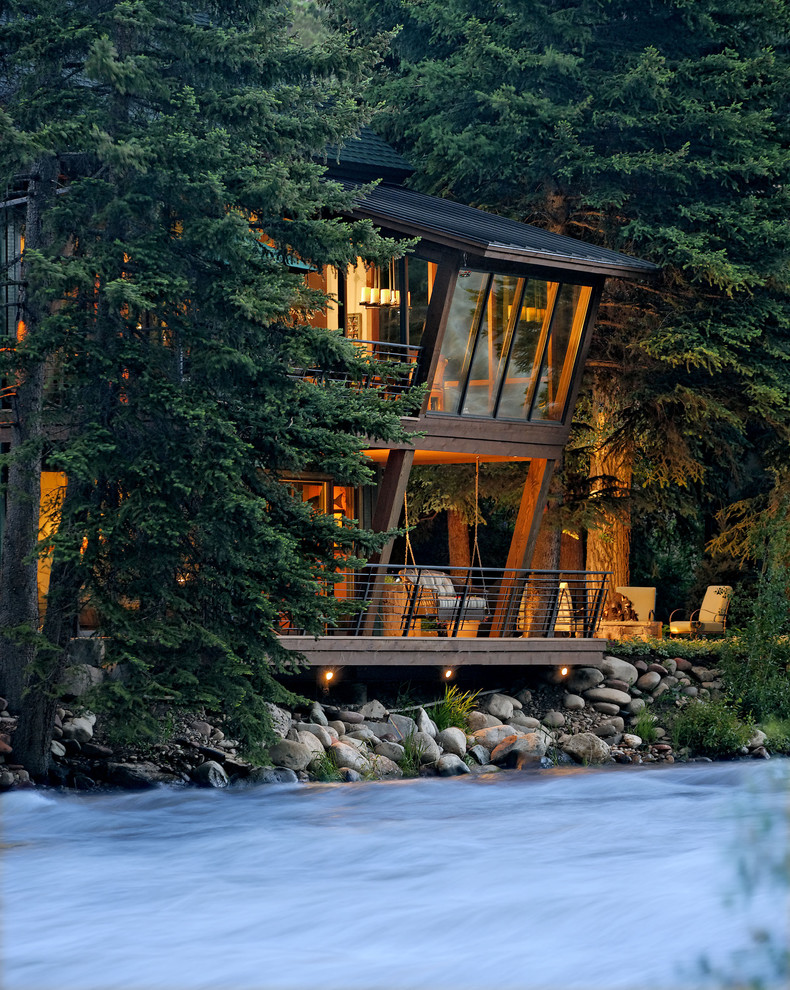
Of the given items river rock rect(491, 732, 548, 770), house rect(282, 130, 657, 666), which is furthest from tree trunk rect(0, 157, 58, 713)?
river rock rect(491, 732, 548, 770)

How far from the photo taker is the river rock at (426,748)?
17062 millimetres

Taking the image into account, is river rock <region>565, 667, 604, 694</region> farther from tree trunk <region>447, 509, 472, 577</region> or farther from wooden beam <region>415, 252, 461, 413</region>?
tree trunk <region>447, 509, 472, 577</region>

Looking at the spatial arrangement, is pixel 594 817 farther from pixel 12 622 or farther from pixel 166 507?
pixel 12 622

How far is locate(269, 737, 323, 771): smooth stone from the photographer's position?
15.9 meters

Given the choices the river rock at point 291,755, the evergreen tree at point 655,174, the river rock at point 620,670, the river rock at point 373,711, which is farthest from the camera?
the evergreen tree at point 655,174

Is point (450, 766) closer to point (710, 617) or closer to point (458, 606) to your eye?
point (458, 606)

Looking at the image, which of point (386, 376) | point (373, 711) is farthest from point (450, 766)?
point (386, 376)

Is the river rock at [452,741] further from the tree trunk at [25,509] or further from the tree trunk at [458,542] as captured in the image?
the tree trunk at [458,542]

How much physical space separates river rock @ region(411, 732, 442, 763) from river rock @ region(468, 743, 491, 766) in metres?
0.62

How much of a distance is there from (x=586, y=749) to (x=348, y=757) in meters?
3.82

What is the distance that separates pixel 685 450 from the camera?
21.8 metres

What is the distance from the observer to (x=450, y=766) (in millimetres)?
16906

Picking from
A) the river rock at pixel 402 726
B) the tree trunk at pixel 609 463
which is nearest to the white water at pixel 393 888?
the river rock at pixel 402 726

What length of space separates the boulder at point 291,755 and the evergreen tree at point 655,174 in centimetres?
821
